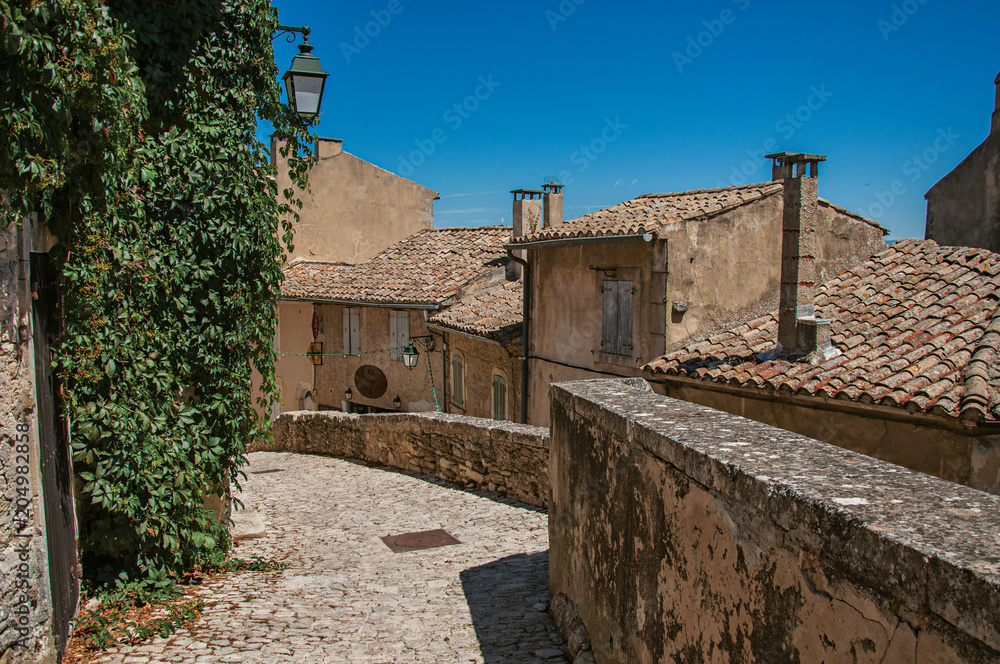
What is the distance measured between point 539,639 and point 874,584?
11.4 ft

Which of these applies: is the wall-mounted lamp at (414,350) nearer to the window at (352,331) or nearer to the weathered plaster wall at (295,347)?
the window at (352,331)

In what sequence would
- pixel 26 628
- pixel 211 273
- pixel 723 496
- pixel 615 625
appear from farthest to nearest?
pixel 211 273
pixel 26 628
pixel 615 625
pixel 723 496

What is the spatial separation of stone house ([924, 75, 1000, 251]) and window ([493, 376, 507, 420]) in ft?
29.3

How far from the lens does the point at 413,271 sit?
19.2 metres

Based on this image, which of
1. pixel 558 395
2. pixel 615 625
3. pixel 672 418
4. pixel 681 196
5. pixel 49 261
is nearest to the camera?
pixel 672 418

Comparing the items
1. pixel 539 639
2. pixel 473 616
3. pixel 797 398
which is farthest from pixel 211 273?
pixel 797 398

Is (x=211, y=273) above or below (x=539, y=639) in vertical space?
above

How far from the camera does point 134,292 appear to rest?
5.38 meters

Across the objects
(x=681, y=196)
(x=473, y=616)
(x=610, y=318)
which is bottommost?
(x=473, y=616)

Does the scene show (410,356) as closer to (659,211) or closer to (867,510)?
(659,211)

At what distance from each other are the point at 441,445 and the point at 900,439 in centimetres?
545

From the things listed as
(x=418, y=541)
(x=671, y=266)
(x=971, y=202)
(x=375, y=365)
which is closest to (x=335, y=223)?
(x=375, y=365)

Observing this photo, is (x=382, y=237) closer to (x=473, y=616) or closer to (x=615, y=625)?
(x=473, y=616)

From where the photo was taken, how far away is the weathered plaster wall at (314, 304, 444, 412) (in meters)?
17.8
